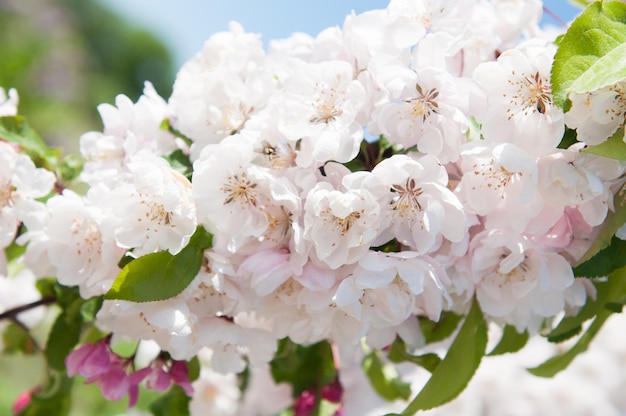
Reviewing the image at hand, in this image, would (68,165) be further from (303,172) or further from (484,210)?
(484,210)

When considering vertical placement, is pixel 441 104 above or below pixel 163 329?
above

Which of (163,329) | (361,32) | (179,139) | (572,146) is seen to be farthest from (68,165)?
(572,146)

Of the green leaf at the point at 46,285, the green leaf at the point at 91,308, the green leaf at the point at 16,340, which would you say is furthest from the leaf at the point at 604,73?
the green leaf at the point at 16,340

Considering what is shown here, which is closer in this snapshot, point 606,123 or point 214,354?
point 606,123

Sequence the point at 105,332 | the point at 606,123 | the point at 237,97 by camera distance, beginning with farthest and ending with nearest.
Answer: the point at 105,332 → the point at 237,97 → the point at 606,123

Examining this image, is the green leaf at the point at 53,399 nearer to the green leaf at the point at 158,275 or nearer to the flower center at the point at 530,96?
the green leaf at the point at 158,275

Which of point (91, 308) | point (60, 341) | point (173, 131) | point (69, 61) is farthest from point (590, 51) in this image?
point (69, 61)

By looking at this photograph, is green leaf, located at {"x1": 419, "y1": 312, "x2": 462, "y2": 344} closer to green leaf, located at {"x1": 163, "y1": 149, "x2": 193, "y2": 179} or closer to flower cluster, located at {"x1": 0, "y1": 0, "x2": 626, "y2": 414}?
flower cluster, located at {"x1": 0, "y1": 0, "x2": 626, "y2": 414}
